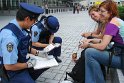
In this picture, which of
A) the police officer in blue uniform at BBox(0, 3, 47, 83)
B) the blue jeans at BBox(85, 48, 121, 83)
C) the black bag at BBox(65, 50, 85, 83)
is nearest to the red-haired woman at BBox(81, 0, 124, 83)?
the blue jeans at BBox(85, 48, 121, 83)

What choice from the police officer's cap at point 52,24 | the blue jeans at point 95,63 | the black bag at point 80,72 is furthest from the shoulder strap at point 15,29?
the police officer's cap at point 52,24

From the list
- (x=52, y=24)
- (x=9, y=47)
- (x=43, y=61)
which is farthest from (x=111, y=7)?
(x=9, y=47)

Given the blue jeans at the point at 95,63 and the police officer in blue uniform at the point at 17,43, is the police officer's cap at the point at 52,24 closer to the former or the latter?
the blue jeans at the point at 95,63

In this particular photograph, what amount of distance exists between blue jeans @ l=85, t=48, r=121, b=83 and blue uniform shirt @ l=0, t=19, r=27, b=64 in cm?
112

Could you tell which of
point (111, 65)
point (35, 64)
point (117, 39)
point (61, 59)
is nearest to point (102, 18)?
point (117, 39)

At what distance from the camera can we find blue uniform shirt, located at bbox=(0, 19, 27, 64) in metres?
3.05

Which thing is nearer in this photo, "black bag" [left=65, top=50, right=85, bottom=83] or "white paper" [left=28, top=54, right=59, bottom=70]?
"white paper" [left=28, top=54, right=59, bottom=70]

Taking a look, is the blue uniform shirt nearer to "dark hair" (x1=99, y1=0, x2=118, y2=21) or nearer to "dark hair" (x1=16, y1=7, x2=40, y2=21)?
"dark hair" (x1=16, y1=7, x2=40, y2=21)

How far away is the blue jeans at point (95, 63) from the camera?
3.74m

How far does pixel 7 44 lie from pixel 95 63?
4.37 feet

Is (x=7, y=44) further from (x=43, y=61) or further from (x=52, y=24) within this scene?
(x=52, y=24)

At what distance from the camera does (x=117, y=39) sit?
3.76 metres

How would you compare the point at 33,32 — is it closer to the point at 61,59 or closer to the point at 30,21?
the point at 30,21

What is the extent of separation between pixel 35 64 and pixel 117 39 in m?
1.20
